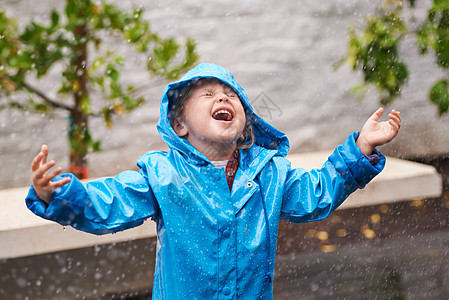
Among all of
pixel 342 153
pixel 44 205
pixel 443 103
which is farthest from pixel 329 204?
pixel 443 103

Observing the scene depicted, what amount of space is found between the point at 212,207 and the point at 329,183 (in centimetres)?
36

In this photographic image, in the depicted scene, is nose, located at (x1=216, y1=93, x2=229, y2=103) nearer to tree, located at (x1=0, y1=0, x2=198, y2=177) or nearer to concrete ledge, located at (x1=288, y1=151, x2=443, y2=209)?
tree, located at (x1=0, y1=0, x2=198, y2=177)

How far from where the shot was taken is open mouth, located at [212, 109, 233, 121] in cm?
186

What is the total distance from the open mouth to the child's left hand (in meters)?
0.38

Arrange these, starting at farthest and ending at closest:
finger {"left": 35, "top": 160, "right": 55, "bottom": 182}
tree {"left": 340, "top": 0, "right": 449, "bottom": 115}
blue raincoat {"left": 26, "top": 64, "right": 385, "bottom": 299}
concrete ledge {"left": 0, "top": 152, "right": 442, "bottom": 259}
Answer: tree {"left": 340, "top": 0, "right": 449, "bottom": 115}, concrete ledge {"left": 0, "top": 152, "right": 442, "bottom": 259}, blue raincoat {"left": 26, "top": 64, "right": 385, "bottom": 299}, finger {"left": 35, "top": 160, "right": 55, "bottom": 182}

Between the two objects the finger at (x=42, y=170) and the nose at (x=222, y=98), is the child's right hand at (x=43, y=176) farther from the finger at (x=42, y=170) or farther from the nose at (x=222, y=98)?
the nose at (x=222, y=98)

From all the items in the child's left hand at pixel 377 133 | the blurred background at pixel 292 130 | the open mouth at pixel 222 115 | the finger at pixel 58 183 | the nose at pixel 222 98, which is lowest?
the blurred background at pixel 292 130

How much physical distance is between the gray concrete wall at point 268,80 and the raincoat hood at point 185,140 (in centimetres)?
194

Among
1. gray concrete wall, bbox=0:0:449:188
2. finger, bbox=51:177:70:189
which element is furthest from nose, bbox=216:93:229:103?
gray concrete wall, bbox=0:0:449:188

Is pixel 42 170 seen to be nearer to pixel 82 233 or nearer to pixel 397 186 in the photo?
pixel 82 233

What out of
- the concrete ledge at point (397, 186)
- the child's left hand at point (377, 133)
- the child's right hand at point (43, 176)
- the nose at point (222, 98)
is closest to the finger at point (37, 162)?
the child's right hand at point (43, 176)

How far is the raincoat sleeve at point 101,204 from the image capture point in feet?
5.33

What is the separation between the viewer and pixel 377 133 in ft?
6.11

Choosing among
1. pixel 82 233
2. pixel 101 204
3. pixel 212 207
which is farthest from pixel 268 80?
pixel 101 204
